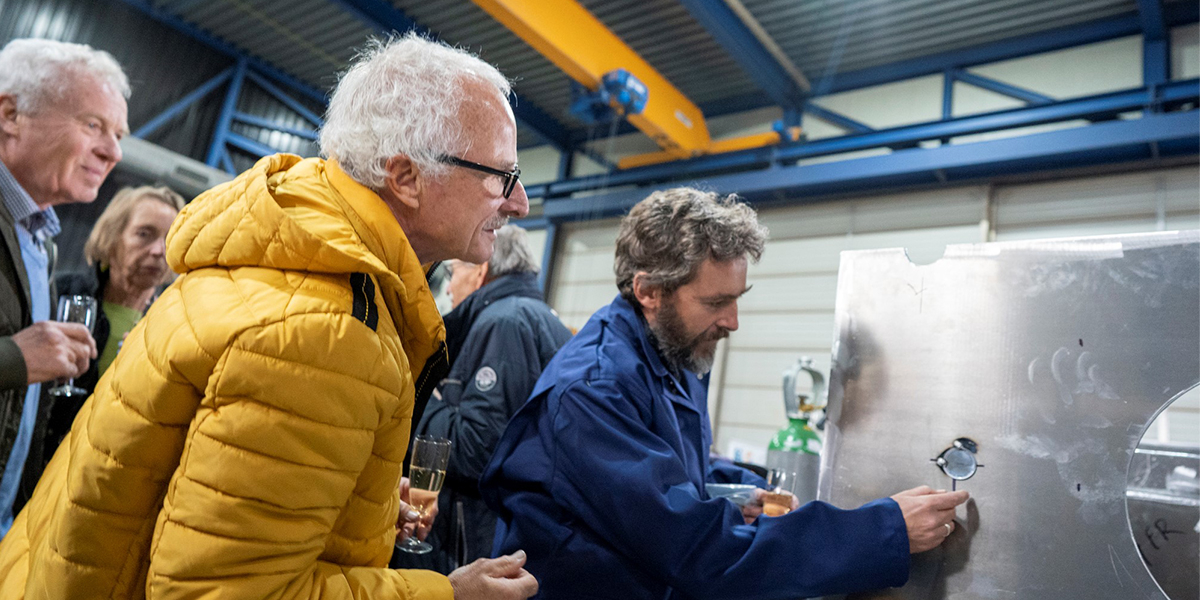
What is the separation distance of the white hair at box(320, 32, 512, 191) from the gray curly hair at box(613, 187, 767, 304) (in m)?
0.67

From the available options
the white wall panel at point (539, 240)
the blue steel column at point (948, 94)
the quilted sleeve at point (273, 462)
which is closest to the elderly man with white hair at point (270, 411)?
the quilted sleeve at point (273, 462)

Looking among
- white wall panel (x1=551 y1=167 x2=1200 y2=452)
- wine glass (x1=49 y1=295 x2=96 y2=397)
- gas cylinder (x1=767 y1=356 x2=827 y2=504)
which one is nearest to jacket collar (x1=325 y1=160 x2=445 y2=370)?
gas cylinder (x1=767 y1=356 x2=827 y2=504)

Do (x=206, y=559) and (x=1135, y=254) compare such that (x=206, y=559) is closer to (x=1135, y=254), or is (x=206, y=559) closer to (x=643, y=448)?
(x=643, y=448)

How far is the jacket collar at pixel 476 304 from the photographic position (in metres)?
2.67

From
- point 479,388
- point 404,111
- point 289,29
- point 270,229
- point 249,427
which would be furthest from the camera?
point 289,29

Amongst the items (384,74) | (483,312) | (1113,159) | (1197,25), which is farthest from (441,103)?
(1197,25)

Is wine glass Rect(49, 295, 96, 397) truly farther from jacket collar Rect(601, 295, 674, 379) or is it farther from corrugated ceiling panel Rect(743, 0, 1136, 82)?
corrugated ceiling panel Rect(743, 0, 1136, 82)

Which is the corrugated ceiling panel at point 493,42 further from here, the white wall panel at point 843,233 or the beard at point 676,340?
the beard at point 676,340

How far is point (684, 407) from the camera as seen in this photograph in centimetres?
175

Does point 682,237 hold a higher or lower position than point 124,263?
higher

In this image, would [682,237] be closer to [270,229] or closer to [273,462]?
[270,229]

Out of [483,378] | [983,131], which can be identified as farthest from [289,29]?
[483,378]

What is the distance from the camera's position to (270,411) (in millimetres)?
907

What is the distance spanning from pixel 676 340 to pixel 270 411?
3.54 feet
